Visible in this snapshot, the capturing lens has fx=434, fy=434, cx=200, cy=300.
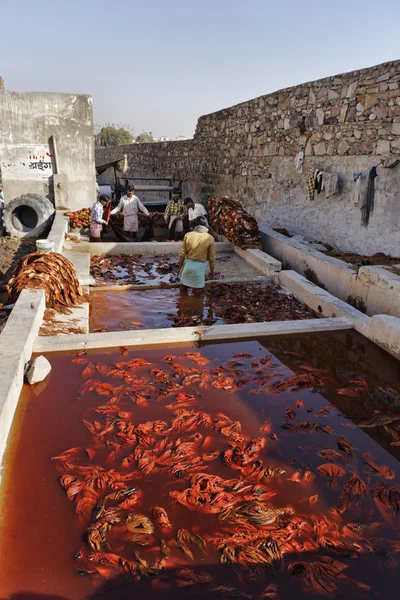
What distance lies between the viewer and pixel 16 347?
4.05 metres

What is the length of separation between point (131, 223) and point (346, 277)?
251 inches

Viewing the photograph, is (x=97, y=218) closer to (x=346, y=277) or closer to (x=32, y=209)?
(x=32, y=209)

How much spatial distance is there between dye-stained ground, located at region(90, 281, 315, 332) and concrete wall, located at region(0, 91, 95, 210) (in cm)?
710

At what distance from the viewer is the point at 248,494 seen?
2877 millimetres

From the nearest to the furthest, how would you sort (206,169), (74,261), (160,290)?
1. (160,290)
2. (74,261)
3. (206,169)

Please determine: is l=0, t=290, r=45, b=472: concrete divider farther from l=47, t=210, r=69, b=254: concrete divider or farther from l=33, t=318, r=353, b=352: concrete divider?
l=47, t=210, r=69, b=254: concrete divider

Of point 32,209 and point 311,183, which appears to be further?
point 32,209

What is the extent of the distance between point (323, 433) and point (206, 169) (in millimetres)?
14289

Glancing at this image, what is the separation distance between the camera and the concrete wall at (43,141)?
12.3 m

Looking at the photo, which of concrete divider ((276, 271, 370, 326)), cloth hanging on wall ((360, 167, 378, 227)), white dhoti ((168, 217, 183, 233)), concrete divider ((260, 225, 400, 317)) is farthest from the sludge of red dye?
white dhoti ((168, 217, 183, 233))

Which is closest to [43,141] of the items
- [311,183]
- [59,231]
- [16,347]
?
[59,231]

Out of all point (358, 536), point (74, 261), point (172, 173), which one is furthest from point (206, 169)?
point (358, 536)

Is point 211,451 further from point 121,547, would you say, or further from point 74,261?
point 74,261

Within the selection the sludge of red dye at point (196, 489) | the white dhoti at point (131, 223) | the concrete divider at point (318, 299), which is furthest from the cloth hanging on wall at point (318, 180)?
the sludge of red dye at point (196, 489)
